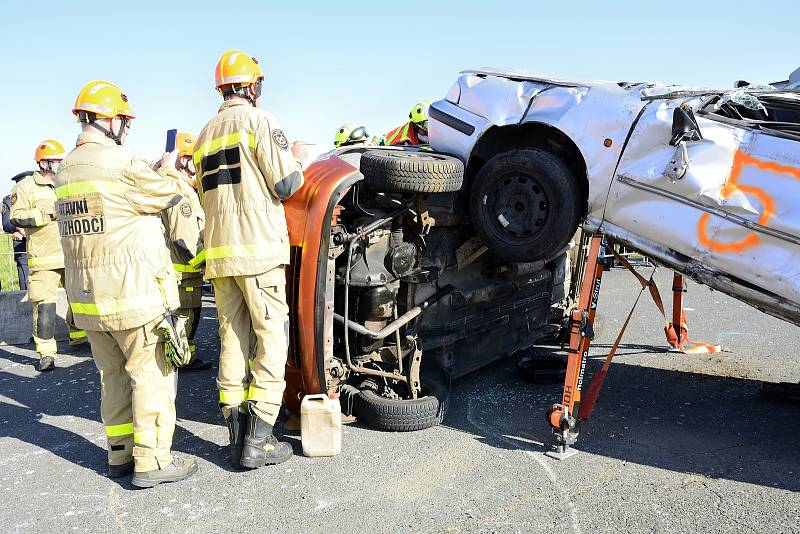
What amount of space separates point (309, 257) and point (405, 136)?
15.2 feet

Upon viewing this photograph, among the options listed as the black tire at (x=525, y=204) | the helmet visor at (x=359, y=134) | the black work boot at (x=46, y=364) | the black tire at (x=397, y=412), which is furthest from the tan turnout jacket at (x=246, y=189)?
the helmet visor at (x=359, y=134)

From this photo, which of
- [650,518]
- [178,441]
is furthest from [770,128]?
[178,441]

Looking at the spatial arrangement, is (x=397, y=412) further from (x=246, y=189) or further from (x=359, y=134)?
(x=359, y=134)

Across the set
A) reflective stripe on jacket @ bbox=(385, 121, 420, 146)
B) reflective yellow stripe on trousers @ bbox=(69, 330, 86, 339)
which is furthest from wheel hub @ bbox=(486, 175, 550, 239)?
reflective yellow stripe on trousers @ bbox=(69, 330, 86, 339)

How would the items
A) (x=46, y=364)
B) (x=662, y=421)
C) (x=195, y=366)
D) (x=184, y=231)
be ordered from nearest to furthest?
1. (x=662, y=421)
2. (x=184, y=231)
3. (x=195, y=366)
4. (x=46, y=364)

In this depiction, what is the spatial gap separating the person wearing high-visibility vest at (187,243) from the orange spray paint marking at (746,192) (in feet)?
12.6

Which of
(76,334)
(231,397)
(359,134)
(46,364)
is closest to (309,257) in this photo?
(231,397)

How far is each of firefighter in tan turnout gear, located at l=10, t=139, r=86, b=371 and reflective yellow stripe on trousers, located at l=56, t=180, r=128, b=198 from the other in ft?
10.8

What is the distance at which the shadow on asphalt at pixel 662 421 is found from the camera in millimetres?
3666

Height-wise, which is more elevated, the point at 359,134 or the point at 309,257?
the point at 359,134

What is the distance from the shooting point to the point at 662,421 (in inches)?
169

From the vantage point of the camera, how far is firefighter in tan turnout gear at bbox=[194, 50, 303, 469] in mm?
3621

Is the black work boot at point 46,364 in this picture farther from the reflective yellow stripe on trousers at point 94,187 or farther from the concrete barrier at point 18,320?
the reflective yellow stripe on trousers at point 94,187

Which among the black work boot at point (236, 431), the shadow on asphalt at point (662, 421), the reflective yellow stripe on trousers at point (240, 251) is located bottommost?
the shadow on asphalt at point (662, 421)
